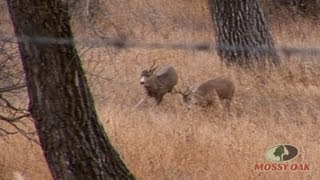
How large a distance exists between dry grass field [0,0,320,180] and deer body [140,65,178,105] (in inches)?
3.9

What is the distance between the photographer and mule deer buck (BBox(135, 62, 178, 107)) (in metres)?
6.30

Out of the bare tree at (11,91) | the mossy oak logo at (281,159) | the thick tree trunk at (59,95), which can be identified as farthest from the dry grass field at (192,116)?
the thick tree trunk at (59,95)

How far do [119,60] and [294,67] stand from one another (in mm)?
1767

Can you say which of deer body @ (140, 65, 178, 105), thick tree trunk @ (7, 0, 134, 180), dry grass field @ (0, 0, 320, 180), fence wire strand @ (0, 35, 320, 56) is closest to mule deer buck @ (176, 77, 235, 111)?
dry grass field @ (0, 0, 320, 180)

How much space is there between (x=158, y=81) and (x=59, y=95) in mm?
2620

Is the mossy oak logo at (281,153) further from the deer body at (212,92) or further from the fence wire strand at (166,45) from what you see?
the fence wire strand at (166,45)

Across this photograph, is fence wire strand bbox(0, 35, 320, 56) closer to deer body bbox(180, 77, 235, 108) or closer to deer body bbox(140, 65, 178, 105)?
deer body bbox(140, 65, 178, 105)

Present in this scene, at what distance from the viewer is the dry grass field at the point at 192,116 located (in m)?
5.20

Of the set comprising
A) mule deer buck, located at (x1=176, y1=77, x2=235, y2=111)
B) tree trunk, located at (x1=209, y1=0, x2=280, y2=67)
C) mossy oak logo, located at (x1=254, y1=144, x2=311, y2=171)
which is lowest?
mossy oak logo, located at (x1=254, y1=144, x2=311, y2=171)

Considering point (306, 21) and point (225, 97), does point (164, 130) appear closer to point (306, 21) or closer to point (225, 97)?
point (225, 97)

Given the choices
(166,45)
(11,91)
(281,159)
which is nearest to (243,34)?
(166,45)

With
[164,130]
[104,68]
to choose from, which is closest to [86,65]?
[104,68]

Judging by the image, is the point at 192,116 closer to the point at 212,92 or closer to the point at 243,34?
the point at 212,92

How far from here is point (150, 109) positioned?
6.30 meters
